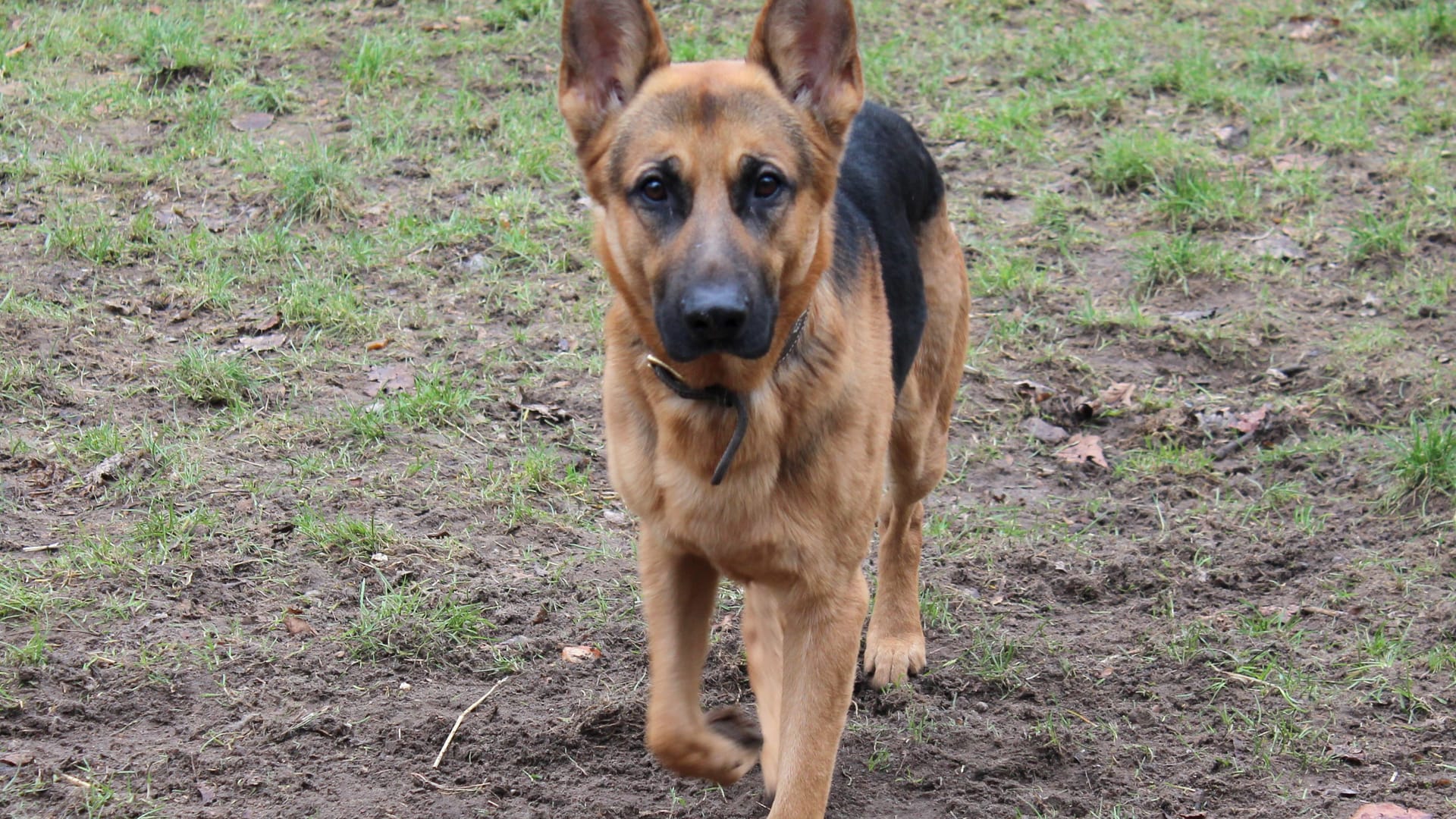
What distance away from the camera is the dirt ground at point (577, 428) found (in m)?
3.82

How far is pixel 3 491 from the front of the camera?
464 cm

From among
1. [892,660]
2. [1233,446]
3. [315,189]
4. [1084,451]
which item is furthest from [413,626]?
[1233,446]

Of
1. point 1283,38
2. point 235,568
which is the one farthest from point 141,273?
point 1283,38

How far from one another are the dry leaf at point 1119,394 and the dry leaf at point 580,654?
97.9 inches

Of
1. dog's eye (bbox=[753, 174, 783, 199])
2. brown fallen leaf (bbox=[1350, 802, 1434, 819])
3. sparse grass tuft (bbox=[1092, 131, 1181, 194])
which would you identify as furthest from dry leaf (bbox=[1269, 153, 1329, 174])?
dog's eye (bbox=[753, 174, 783, 199])

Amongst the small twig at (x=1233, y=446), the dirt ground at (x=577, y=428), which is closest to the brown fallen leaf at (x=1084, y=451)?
the dirt ground at (x=577, y=428)

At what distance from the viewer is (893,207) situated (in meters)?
4.18

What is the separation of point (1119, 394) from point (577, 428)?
2207 mm

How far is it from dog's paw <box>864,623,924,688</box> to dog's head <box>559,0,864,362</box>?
4.69ft

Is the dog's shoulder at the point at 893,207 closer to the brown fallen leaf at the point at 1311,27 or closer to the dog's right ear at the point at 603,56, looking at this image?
the dog's right ear at the point at 603,56

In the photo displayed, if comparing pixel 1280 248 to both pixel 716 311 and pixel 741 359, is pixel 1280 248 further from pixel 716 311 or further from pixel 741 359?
pixel 716 311

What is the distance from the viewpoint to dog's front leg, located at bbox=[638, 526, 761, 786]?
3324 millimetres

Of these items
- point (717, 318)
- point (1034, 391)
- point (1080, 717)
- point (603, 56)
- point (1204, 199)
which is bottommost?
point (1080, 717)

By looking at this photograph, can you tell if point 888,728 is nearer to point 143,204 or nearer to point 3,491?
point 3,491
